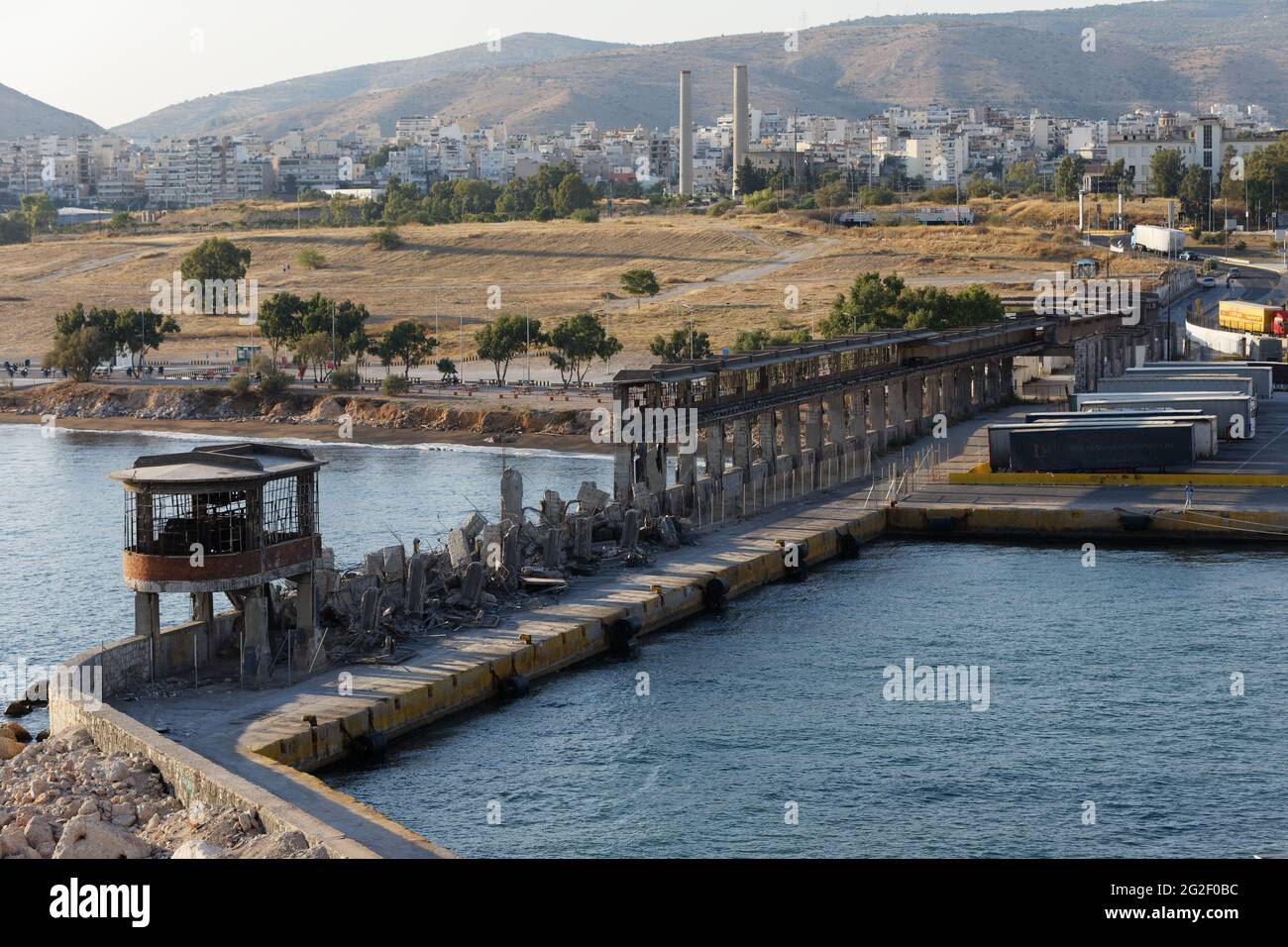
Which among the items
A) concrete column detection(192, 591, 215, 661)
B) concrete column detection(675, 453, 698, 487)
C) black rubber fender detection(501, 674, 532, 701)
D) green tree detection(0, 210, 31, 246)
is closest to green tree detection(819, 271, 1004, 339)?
concrete column detection(675, 453, 698, 487)

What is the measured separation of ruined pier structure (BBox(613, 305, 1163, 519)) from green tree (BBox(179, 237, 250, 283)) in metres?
69.5

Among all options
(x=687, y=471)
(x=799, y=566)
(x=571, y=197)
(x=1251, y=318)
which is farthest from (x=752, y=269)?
(x=799, y=566)

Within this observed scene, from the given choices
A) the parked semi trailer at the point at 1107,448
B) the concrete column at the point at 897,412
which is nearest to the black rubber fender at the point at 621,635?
the parked semi trailer at the point at 1107,448

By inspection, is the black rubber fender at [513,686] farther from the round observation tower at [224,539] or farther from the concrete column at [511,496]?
the concrete column at [511,496]

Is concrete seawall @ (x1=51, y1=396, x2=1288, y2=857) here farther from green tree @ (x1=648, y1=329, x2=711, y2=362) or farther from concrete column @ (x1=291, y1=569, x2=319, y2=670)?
green tree @ (x1=648, y1=329, x2=711, y2=362)

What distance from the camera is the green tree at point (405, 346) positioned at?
3674 inches

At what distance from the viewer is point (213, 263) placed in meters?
138

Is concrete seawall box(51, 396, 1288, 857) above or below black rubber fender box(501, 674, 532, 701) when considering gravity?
above

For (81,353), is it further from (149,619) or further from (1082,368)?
(149,619)

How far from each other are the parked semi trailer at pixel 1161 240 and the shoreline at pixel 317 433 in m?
77.2

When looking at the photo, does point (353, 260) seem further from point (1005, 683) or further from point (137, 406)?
point (1005, 683)

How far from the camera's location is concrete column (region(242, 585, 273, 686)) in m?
30.9
